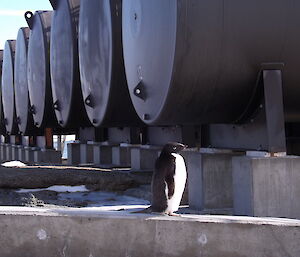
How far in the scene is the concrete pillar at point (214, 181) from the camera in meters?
8.03

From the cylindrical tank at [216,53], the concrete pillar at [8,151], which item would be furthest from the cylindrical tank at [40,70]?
the cylindrical tank at [216,53]

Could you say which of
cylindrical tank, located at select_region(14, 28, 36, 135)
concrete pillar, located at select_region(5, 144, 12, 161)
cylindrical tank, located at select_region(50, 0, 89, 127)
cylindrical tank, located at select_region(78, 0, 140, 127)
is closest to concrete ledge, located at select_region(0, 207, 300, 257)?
cylindrical tank, located at select_region(78, 0, 140, 127)

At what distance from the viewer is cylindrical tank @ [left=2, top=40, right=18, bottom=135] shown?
80.1 ft

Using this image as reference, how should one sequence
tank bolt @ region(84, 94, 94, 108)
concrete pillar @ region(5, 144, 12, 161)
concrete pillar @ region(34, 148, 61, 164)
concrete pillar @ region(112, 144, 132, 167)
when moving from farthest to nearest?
concrete pillar @ region(5, 144, 12, 161), concrete pillar @ region(34, 148, 61, 164), concrete pillar @ region(112, 144, 132, 167), tank bolt @ region(84, 94, 94, 108)

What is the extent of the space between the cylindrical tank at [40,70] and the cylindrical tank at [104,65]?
4956 mm

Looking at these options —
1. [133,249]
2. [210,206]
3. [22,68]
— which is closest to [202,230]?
[133,249]

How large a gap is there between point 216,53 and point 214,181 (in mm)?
2061

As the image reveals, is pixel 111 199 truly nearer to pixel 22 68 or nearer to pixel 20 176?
pixel 20 176

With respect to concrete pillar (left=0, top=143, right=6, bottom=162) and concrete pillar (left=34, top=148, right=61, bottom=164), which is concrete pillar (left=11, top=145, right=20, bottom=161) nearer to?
concrete pillar (left=0, top=143, right=6, bottom=162)

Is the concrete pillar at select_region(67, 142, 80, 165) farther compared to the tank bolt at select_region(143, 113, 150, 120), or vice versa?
the concrete pillar at select_region(67, 142, 80, 165)

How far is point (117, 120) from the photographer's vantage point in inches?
490

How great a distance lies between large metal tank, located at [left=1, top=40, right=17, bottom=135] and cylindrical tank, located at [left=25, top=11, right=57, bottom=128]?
491 centimetres

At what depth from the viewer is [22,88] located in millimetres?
22016

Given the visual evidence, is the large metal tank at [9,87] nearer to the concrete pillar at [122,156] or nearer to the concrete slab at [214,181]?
the concrete pillar at [122,156]
